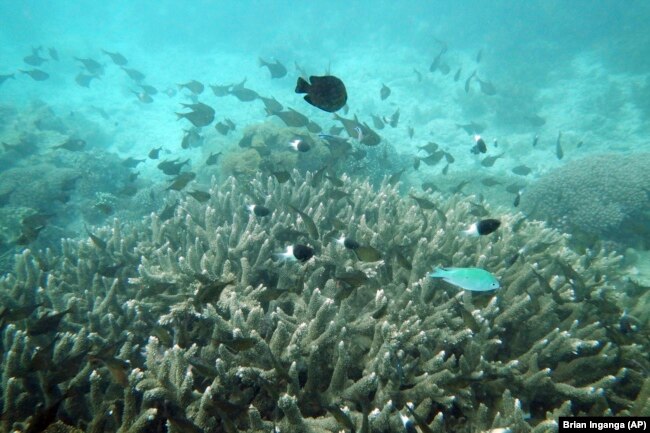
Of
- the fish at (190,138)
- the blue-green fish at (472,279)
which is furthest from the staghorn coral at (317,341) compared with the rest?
the fish at (190,138)

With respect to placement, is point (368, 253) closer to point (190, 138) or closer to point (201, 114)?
point (201, 114)

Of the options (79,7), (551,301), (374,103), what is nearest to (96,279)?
(551,301)

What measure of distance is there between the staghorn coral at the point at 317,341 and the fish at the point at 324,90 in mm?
1719

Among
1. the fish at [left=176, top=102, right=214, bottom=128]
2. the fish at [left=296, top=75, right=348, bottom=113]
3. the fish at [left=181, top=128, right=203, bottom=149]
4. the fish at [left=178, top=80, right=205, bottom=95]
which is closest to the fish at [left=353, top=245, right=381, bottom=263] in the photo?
the fish at [left=296, top=75, right=348, bottom=113]

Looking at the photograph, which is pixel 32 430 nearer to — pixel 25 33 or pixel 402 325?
pixel 402 325

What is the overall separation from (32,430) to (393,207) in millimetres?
5155

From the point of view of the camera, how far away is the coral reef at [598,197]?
816 centimetres

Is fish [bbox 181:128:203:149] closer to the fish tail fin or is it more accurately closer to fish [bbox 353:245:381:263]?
the fish tail fin

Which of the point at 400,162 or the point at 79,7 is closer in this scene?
the point at 400,162

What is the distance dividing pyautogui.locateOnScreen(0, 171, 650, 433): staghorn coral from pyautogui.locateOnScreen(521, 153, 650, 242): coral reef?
432 cm

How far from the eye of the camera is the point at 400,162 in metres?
11.5

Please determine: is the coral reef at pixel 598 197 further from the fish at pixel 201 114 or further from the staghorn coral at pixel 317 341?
the fish at pixel 201 114

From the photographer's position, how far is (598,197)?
28.0ft

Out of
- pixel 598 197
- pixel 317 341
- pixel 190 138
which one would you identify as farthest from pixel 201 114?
pixel 598 197
